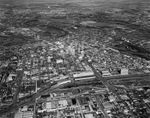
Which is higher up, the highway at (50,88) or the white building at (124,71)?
the white building at (124,71)

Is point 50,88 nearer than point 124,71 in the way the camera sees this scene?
Yes

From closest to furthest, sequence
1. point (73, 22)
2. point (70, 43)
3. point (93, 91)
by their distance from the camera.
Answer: point (93, 91), point (70, 43), point (73, 22)

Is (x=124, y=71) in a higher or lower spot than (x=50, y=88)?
higher

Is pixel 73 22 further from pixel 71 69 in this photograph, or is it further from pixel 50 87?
pixel 50 87

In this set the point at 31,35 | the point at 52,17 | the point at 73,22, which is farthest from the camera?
the point at 52,17

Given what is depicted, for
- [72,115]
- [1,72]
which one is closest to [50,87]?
[72,115]

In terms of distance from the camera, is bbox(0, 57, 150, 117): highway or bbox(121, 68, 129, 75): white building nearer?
bbox(0, 57, 150, 117): highway

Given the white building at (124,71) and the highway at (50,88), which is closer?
the highway at (50,88)

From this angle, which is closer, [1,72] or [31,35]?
[1,72]

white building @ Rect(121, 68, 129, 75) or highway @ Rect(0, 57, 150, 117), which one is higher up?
white building @ Rect(121, 68, 129, 75)
